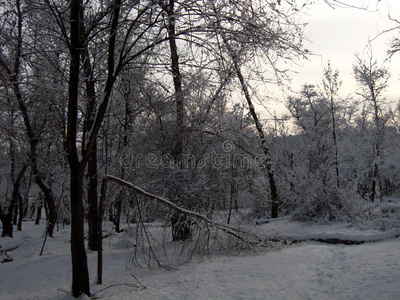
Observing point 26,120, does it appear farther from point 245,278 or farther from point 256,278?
point 256,278

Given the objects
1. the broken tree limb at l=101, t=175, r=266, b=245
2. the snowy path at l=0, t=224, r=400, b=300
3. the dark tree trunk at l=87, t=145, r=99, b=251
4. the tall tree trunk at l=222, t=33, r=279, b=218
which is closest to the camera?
the snowy path at l=0, t=224, r=400, b=300

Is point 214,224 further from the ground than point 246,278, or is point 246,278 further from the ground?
point 214,224

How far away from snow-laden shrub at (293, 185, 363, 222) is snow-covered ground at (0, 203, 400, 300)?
508cm

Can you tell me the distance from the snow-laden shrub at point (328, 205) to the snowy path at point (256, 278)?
20.3ft

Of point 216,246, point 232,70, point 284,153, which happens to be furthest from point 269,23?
point 284,153

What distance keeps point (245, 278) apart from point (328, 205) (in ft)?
32.1

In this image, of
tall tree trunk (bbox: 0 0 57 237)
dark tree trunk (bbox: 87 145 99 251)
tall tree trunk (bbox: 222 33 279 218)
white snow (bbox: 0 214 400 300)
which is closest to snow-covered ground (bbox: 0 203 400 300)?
white snow (bbox: 0 214 400 300)

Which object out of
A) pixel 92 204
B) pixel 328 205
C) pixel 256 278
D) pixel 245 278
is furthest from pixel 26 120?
pixel 328 205

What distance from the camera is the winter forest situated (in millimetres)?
5039

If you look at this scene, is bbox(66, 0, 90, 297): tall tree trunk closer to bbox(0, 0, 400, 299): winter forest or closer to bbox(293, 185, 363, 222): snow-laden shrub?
bbox(0, 0, 400, 299): winter forest

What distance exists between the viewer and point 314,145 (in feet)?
52.4

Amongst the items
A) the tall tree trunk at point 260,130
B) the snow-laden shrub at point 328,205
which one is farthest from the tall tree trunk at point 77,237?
the snow-laden shrub at point 328,205

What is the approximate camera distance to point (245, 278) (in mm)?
5715

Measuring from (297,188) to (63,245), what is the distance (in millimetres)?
10819
